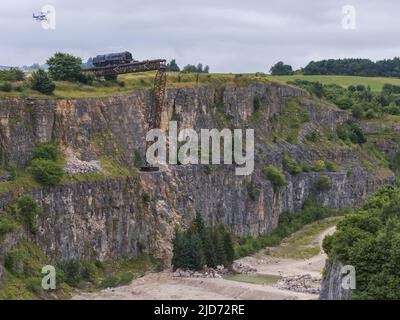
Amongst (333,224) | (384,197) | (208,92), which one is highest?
(208,92)

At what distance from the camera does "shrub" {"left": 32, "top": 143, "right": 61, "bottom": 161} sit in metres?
99.9

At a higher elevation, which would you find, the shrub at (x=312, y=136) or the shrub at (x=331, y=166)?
the shrub at (x=312, y=136)

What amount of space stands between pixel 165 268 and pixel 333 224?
40998 millimetres

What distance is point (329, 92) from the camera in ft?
603

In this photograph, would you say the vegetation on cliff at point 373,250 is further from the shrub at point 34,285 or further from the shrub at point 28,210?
the shrub at point 28,210

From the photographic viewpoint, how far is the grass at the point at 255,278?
10512cm

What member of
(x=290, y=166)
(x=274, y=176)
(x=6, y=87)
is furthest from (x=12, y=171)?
(x=290, y=166)

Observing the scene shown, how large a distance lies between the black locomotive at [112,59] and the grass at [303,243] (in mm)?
28783

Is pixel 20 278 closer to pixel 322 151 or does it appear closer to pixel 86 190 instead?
pixel 86 190

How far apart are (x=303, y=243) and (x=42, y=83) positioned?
1616 inches

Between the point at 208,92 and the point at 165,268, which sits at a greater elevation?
Result: the point at 208,92

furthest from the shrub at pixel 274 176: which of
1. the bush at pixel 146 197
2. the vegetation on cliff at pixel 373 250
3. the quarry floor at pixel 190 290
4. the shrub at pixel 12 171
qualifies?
the vegetation on cliff at pixel 373 250

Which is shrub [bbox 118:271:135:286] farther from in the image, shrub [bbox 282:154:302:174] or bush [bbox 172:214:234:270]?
shrub [bbox 282:154:302:174]
